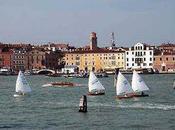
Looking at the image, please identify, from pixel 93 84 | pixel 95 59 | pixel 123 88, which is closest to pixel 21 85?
pixel 93 84

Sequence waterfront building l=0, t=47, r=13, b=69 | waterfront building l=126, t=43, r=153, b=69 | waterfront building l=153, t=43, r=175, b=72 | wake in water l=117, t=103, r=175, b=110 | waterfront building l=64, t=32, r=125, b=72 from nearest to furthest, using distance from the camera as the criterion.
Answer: wake in water l=117, t=103, r=175, b=110
waterfront building l=126, t=43, r=153, b=69
waterfront building l=153, t=43, r=175, b=72
waterfront building l=64, t=32, r=125, b=72
waterfront building l=0, t=47, r=13, b=69

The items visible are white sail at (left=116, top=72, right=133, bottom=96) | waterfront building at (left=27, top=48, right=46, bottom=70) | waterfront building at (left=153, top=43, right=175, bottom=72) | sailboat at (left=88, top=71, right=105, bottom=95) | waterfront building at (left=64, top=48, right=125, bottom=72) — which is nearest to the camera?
white sail at (left=116, top=72, right=133, bottom=96)

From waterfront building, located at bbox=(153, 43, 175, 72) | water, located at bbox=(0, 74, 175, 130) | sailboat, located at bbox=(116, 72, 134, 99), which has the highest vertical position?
waterfront building, located at bbox=(153, 43, 175, 72)

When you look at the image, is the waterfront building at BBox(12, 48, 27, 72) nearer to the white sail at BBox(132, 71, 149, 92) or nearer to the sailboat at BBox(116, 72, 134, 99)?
the white sail at BBox(132, 71, 149, 92)

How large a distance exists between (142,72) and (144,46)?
17.4 feet

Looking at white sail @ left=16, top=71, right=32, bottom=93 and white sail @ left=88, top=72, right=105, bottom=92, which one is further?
white sail @ left=16, top=71, right=32, bottom=93

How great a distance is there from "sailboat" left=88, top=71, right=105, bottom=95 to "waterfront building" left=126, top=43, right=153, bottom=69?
Answer: 84.8m

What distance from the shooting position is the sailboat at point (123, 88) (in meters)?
41.6

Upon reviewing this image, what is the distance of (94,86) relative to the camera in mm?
47844

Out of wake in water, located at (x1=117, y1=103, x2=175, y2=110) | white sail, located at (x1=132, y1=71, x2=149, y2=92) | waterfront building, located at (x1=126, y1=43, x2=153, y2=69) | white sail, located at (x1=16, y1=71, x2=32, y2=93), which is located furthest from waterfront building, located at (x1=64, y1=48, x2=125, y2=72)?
wake in water, located at (x1=117, y1=103, x2=175, y2=110)

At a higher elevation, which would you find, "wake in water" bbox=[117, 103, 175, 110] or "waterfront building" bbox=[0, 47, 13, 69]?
"waterfront building" bbox=[0, 47, 13, 69]

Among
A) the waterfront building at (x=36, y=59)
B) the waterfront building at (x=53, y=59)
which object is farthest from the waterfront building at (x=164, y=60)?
the waterfront building at (x=36, y=59)

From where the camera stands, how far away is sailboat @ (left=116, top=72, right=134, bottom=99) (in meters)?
41.6

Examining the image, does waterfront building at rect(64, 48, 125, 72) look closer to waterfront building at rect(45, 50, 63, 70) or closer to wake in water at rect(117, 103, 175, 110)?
waterfront building at rect(45, 50, 63, 70)
